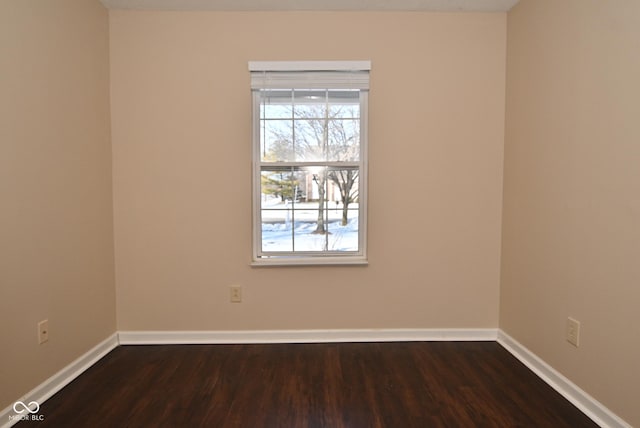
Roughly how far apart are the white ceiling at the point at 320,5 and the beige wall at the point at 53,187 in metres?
0.37

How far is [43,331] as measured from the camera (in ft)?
6.13

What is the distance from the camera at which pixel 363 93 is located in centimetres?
248

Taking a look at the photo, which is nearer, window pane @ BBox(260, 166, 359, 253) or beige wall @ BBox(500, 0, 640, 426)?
beige wall @ BBox(500, 0, 640, 426)

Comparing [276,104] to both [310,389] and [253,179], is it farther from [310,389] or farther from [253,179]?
[310,389]

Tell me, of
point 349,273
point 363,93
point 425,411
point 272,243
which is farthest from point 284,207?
point 425,411

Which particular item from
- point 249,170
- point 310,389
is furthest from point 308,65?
point 310,389

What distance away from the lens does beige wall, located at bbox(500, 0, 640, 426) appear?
5.09ft

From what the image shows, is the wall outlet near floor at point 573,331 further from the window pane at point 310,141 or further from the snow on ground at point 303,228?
the window pane at point 310,141

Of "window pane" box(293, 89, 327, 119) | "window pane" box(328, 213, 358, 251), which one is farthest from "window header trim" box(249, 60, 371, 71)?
"window pane" box(328, 213, 358, 251)

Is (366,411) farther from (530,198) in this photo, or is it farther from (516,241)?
(530,198)

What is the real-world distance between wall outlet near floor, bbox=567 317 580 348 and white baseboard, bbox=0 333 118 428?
2978 millimetres

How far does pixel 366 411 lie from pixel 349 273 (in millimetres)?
1009

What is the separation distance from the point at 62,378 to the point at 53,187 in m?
1.18

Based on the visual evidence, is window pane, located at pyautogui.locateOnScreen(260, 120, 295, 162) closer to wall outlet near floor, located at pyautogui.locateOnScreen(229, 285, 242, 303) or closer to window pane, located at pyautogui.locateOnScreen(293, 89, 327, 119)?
window pane, located at pyautogui.locateOnScreen(293, 89, 327, 119)
